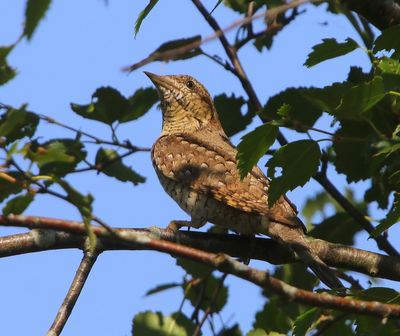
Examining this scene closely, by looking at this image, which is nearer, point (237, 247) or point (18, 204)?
point (18, 204)

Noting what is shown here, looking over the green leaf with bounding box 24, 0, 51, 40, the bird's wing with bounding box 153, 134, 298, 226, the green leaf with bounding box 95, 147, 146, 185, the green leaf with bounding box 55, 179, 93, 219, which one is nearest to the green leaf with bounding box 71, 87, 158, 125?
the green leaf with bounding box 95, 147, 146, 185

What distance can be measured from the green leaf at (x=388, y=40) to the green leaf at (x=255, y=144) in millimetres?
655

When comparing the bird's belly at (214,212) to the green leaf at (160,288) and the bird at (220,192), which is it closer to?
the bird at (220,192)

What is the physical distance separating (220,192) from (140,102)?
77 centimetres

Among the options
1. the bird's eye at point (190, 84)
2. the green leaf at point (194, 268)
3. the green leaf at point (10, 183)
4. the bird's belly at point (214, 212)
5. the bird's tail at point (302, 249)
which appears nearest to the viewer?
the green leaf at point (10, 183)

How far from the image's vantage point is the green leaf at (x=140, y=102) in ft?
14.7

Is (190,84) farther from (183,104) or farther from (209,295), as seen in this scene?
(209,295)

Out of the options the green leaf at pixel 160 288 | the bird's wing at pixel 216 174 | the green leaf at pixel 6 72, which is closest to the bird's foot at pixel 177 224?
the bird's wing at pixel 216 174

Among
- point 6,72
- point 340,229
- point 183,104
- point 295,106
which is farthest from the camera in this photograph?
point 183,104

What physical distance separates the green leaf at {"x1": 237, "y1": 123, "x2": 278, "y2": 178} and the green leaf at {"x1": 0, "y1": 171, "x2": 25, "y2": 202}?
99cm

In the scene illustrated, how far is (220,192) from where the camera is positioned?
16.1ft

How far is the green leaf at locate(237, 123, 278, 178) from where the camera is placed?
306cm

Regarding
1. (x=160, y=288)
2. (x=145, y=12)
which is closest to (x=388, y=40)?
(x=145, y=12)

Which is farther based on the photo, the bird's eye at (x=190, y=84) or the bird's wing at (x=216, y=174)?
the bird's eye at (x=190, y=84)
